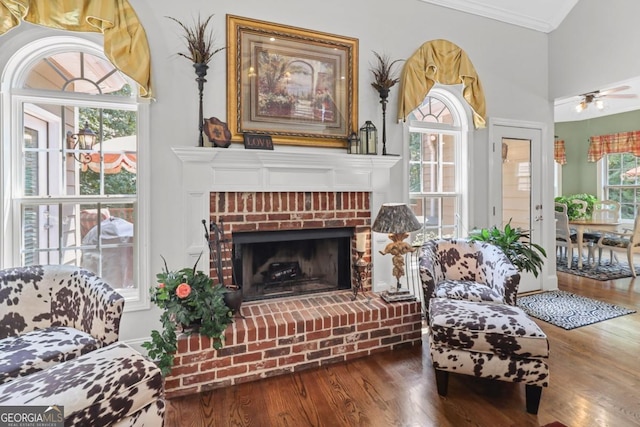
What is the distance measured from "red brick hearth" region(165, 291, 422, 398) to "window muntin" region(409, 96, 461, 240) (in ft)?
4.14

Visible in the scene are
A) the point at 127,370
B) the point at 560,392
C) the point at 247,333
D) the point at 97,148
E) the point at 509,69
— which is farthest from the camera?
the point at 509,69

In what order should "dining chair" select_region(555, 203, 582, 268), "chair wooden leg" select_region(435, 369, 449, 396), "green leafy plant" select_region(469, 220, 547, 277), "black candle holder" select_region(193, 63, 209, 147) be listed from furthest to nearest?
1. "dining chair" select_region(555, 203, 582, 268)
2. "green leafy plant" select_region(469, 220, 547, 277)
3. "black candle holder" select_region(193, 63, 209, 147)
4. "chair wooden leg" select_region(435, 369, 449, 396)

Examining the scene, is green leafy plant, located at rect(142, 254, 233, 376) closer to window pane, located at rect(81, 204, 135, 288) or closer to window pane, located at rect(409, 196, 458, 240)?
window pane, located at rect(81, 204, 135, 288)

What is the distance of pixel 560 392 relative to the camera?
200 centimetres

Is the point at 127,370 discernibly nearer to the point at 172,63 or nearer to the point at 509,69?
the point at 172,63

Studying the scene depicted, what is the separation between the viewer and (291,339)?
228cm

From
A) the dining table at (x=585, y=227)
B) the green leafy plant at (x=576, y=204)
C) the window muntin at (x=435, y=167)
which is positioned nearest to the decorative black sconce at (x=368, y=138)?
the window muntin at (x=435, y=167)

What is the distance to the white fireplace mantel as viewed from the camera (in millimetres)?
2486

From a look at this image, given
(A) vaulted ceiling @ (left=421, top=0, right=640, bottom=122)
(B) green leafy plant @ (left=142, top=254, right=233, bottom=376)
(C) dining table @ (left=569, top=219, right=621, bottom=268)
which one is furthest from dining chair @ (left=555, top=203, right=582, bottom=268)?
→ (B) green leafy plant @ (left=142, top=254, right=233, bottom=376)

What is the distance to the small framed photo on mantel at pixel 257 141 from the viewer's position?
262 cm

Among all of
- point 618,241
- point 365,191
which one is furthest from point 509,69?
point 618,241

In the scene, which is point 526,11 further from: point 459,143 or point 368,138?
point 368,138

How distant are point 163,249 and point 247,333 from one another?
96cm

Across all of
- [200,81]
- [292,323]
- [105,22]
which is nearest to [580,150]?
[292,323]
